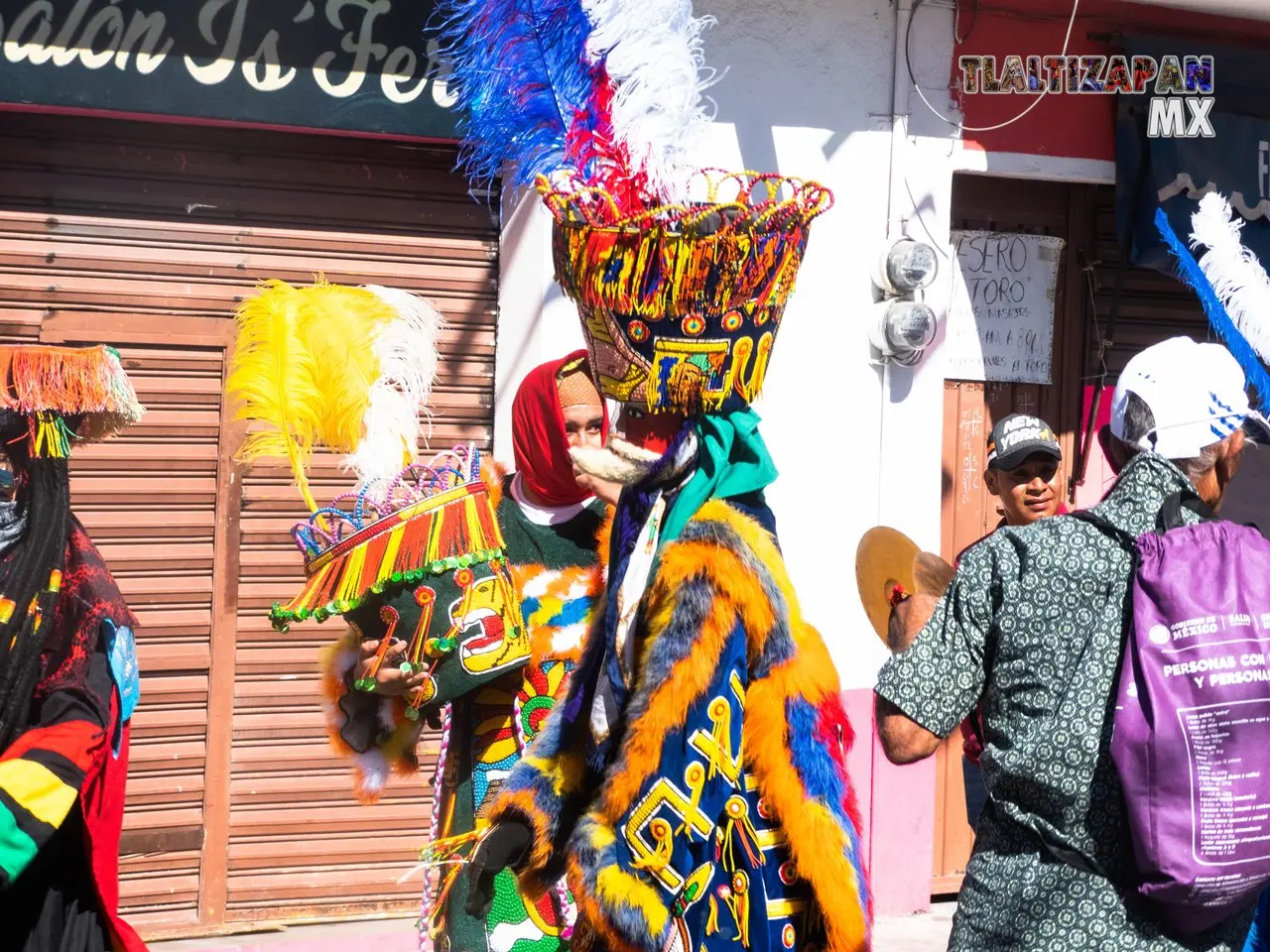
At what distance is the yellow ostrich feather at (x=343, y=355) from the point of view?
415 cm

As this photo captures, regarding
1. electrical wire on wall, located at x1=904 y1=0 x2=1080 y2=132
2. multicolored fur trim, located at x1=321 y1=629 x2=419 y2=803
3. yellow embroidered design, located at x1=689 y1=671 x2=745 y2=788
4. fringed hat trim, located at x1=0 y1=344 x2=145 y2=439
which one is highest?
electrical wire on wall, located at x1=904 y1=0 x2=1080 y2=132

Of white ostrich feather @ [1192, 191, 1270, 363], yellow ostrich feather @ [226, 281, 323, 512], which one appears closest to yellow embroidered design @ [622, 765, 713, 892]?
yellow ostrich feather @ [226, 281, 323, 512]

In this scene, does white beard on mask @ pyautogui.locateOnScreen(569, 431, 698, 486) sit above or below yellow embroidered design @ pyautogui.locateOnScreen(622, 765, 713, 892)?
above

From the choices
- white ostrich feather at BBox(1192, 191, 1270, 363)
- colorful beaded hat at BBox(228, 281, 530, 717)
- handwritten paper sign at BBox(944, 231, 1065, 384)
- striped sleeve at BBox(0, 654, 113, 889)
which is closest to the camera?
striped sleeve at BBox(0, 654, 113, 889)

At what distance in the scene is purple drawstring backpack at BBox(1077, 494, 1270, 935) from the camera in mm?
2641

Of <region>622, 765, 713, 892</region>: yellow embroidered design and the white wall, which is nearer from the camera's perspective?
<region>622, 765, 713, 892</region>: yellow embroidered design

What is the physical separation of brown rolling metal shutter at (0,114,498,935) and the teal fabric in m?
3.41

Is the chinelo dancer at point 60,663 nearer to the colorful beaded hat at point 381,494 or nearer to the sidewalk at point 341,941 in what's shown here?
the colorful beaded hat at point 381,494

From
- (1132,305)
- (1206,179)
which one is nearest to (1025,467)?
(1206,179)

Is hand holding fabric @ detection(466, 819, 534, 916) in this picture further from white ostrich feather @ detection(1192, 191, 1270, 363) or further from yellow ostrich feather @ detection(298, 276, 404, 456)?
white ostrich feather @ detection(1192, 191, 1270, 363)

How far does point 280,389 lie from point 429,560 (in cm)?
77

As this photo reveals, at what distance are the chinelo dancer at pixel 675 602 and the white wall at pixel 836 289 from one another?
3281 mm

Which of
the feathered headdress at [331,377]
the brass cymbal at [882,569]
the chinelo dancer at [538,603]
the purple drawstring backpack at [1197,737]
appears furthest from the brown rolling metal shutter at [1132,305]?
the purple drawstring backpack at [1197,737]

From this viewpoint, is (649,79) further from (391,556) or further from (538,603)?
(538,603)
